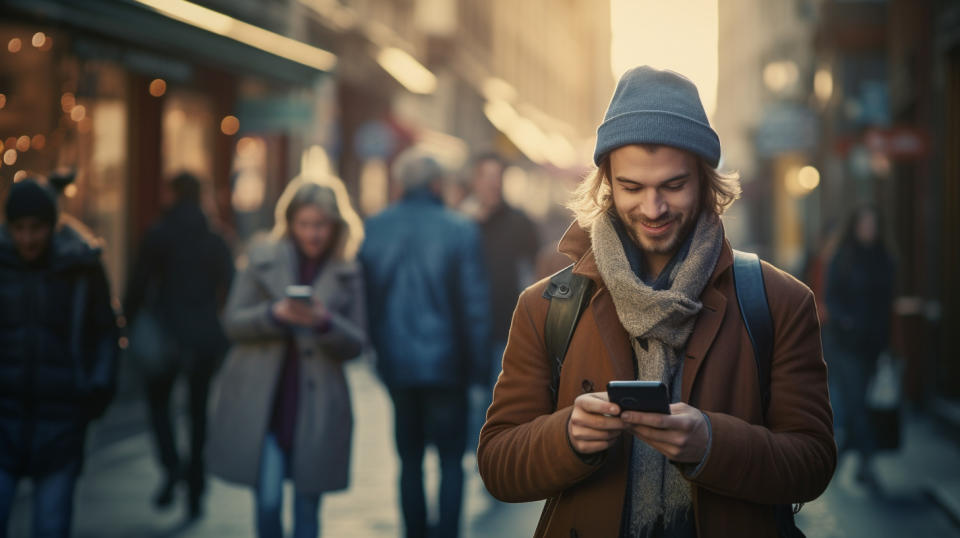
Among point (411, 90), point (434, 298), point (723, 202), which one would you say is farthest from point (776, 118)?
point (723, 202)

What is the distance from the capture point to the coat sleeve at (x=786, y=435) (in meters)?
2.42

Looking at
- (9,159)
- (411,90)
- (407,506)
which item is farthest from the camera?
(411,90)

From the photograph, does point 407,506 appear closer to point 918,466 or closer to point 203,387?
point 203,387

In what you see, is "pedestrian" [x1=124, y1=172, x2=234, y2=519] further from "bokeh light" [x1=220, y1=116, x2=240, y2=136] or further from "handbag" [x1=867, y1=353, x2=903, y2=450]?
"bokeh light" [x1=220, y1=116, x2=240, y2=136]

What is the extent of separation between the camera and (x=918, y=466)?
903 centimetres

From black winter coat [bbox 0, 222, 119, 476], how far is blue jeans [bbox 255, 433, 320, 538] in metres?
0.75

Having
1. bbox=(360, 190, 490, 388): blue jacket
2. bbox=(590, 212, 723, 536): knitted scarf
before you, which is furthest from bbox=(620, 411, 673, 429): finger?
bbox=(360, 190, 490, 388): blue jacket

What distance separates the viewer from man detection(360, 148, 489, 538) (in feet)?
19.1

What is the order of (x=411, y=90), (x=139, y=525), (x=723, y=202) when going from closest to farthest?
(x=723, y=202) < (x=139, y=525) < (x=411, y=90)

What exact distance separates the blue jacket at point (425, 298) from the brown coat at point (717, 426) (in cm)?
313

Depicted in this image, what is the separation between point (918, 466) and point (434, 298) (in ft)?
16.3

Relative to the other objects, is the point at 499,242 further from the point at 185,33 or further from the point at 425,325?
the point at 185,33

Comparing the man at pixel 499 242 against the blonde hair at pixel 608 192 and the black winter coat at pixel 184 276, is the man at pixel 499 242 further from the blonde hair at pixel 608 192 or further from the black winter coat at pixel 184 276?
the blonde hair at pixel 608 192

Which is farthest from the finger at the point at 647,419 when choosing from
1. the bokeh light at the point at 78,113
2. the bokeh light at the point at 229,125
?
the bokeh light at the point at 229,125
